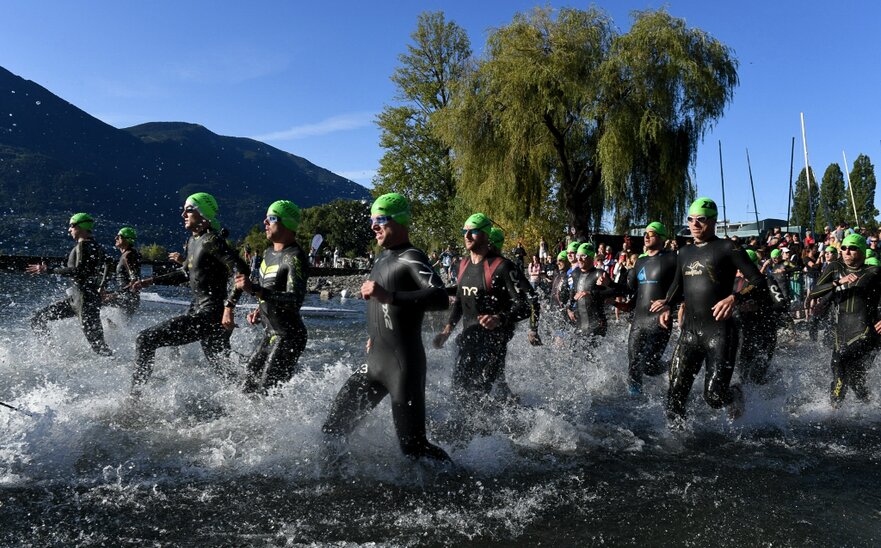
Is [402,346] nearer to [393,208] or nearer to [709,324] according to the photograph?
[393,208]

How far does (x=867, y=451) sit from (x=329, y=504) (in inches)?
171

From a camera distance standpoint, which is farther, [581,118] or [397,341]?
[581,118]

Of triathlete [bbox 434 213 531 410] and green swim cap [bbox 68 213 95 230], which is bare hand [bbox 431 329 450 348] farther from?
green swim cap [bbox 68 213 95 230]

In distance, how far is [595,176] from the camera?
24609mm

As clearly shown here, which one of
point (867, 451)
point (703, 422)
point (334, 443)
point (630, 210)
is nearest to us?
point (334, 443)

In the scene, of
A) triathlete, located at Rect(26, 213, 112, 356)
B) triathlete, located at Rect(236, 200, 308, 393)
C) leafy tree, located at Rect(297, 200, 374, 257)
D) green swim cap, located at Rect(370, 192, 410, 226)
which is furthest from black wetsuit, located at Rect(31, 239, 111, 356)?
leafy tree, located at Rect(297, 200, 374, 257)

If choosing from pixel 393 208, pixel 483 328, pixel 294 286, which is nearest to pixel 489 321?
pixel 483 328

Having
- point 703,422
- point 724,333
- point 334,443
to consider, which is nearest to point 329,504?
point 334,443

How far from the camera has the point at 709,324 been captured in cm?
557

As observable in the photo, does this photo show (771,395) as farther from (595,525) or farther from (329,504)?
(329,504)

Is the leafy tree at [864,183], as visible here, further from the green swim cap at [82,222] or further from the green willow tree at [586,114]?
the green swim cap at [82,222]

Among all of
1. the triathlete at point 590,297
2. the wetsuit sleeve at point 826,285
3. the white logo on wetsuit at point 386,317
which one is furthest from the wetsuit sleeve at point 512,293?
the wetsuit sleeve at point 826,285

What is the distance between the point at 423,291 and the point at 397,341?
364 millimetres

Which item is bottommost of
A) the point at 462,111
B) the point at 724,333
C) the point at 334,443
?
the point at 334,443
